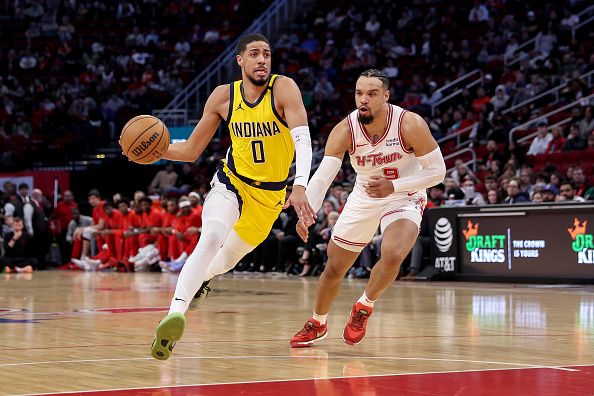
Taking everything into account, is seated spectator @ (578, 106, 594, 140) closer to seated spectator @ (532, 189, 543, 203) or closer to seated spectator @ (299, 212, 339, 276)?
seated spectator @ (532, 189, 543, 203)

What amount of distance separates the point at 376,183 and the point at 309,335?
128cm

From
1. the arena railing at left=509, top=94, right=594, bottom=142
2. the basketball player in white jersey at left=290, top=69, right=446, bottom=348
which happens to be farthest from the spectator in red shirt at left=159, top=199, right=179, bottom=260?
the basketball player in white jersey at left=290, top=69, right=446, bottom=348

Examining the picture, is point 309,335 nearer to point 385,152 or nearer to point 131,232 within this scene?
point 385,152

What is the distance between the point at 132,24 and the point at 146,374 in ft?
92.0

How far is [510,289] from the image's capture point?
14945 millimetres

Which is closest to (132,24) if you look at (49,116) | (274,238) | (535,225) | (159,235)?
(49,116)

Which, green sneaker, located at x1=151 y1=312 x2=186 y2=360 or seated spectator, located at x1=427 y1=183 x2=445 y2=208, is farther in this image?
seated spectator, located at x1=427 y1=183 x2=445 y2=208

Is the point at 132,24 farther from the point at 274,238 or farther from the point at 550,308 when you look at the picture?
the point at 550,308

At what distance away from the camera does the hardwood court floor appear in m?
5.85

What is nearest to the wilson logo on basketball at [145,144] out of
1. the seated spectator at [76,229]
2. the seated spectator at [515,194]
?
the seated spectator at [515,194]

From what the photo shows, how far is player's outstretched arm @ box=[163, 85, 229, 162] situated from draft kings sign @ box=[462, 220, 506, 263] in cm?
941

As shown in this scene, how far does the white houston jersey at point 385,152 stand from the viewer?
7.68m

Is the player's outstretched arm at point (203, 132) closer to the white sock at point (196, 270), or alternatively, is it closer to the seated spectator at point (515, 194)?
the white sock at point (196, 270)

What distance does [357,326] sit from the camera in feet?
25.3
